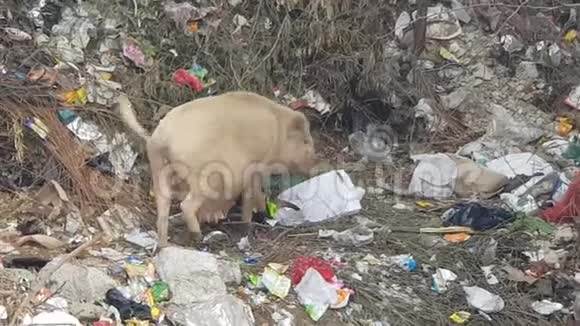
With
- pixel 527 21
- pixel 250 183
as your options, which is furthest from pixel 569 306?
pixel 527 21

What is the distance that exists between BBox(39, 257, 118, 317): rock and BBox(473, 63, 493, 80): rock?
3708mm

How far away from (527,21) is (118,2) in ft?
9.83

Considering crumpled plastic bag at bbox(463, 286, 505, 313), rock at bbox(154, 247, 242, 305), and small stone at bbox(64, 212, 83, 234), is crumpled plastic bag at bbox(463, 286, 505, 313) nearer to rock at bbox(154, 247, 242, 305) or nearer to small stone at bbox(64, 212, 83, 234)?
rock at bbox(154, 247, 242, 305)

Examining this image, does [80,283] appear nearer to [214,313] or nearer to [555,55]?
[214,313]

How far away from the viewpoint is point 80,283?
3.93 metres

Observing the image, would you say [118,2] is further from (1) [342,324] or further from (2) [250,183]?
(1) [342,324]

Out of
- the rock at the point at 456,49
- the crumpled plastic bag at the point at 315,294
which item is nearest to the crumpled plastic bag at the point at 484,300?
the crumpled plastic bag at the point at 315,294

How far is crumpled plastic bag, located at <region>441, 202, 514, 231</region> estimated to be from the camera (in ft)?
15.9

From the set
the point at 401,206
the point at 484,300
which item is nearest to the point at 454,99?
the point at 401,206

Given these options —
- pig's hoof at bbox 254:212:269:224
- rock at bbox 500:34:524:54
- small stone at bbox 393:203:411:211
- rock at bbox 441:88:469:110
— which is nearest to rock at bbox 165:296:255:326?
pig's hoof at bbox 254:212:269:224

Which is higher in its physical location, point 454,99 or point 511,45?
point 511,45

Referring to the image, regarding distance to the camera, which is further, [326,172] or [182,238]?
[326,172]

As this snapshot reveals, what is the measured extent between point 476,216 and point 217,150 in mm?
1410

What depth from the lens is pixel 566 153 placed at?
575 cm
